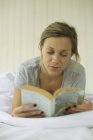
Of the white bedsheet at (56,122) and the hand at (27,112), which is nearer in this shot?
the white bedsheet at (56,122)

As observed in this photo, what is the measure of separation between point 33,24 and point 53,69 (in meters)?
1.15

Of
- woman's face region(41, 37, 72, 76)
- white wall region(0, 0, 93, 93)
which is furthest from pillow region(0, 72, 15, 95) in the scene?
white wall region(0, 0, 93, 93)

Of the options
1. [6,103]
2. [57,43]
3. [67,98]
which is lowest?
[6,103]

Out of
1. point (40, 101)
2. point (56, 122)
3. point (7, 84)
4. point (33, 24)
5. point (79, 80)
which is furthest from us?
point (33, 24)

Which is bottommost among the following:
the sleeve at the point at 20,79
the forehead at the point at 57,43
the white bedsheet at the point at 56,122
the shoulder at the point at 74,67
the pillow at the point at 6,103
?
the pillow at the point at 6,103

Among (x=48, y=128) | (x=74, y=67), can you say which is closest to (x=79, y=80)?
(x=74, y=67)

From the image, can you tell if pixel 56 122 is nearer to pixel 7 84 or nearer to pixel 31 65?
pixel 31 65

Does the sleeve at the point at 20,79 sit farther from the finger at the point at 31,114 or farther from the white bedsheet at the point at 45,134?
the white bedsheet at the point at 45,134

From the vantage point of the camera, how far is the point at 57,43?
1.25 meters

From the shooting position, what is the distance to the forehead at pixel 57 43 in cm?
125

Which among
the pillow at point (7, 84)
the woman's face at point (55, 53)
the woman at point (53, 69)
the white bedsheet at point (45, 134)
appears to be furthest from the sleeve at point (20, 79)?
the white bedsheet at point (45, 134)

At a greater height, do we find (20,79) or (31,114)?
(20,79)

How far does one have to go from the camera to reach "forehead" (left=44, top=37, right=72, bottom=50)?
1245 millimetres

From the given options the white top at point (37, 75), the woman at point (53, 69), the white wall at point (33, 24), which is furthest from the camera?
the white wall at point (33, 24)
